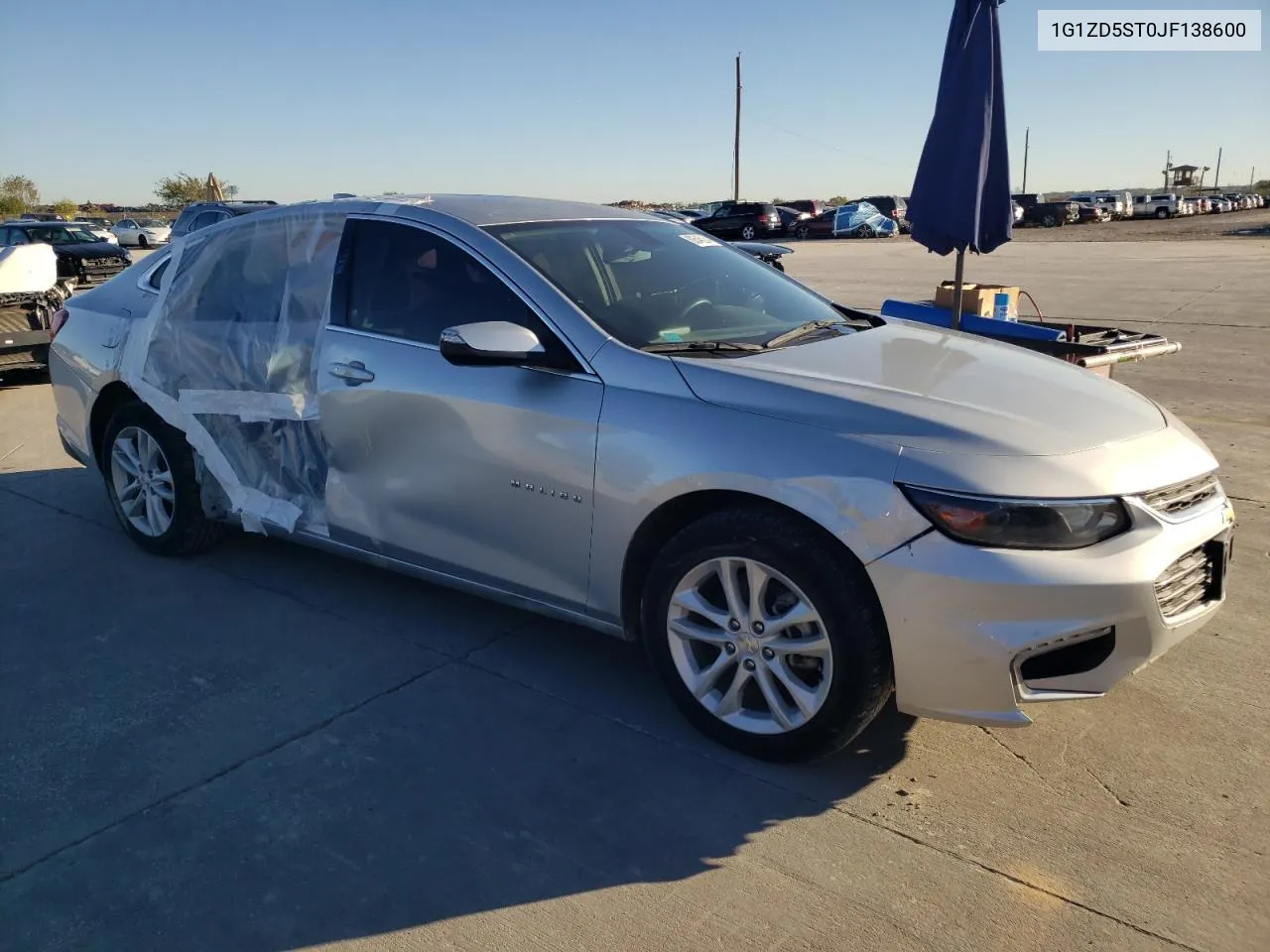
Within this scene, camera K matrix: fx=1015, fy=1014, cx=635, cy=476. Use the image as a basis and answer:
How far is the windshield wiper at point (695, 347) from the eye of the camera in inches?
132

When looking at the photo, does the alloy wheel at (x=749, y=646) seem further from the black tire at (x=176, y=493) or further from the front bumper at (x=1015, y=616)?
the black tire at (x=176, y=493)

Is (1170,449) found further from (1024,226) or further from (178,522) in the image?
(1024,226)

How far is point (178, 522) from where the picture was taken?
4762 millimetres

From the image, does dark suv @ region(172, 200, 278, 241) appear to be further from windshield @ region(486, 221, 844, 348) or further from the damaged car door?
windshield @ region(486, 221, 844, 348)

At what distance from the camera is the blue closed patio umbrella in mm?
6465

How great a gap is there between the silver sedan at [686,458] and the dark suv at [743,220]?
3599 centimetres

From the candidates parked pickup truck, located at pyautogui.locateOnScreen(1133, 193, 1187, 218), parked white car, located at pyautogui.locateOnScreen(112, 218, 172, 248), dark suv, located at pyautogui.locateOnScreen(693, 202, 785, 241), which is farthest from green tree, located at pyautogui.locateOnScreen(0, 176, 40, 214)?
parked pickup truck, located at pyautogui.locateOnScreen(1133, 193, 1187, 218)

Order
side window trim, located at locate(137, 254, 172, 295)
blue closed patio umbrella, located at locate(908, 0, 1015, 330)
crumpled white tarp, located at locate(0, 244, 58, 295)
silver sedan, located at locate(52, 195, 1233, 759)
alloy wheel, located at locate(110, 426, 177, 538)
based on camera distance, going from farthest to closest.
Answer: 1. crumpled white tarp, located at locate(0, 244, 58, 295)
2. blue closed patio umbrella, located at locate(908, 0, 1015, 330)
3. side window trim, located at locate(137, 254, 172, 295)
4. alloy wheel, located at locate(110, 426, 177, 538)
5. silver sedan, located at locate(52, 195, 1233, 759)

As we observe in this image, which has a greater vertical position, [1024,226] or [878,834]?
[1024,226]

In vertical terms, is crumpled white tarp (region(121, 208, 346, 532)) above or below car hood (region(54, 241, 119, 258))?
below

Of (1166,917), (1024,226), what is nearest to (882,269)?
(1166,917)

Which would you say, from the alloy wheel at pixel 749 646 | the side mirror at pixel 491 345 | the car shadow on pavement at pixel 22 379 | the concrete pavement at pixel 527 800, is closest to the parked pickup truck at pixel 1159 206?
the car shadow on pavement at pixel 22 379

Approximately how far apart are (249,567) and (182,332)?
44.6 inches

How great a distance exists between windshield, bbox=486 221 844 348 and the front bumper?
3.99ft
